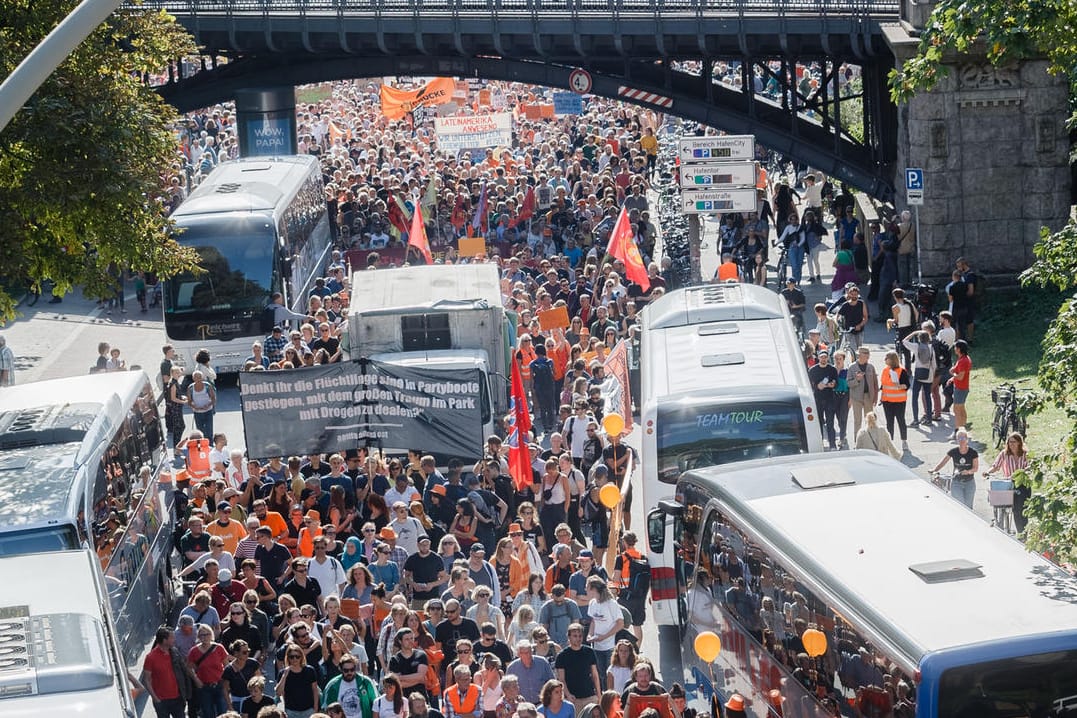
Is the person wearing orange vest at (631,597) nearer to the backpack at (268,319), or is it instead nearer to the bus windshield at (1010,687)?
the bus windshield at (1010,687)

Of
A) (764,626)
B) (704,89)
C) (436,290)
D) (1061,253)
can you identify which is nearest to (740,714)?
(764,626)

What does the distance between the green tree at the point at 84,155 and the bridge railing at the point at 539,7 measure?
11004 mm

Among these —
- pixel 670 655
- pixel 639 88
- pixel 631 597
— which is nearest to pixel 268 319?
pixel 639 88

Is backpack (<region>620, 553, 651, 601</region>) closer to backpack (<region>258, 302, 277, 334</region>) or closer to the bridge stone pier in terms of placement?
backpack (<region>258, 302, 277, 334</region>)

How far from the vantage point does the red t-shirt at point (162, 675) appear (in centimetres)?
1466

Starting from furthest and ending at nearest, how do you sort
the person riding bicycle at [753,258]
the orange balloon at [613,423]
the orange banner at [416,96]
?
the orange banner at [416,96]
the person riding bicycle at [753,258]
the orange balloon at [613,423]

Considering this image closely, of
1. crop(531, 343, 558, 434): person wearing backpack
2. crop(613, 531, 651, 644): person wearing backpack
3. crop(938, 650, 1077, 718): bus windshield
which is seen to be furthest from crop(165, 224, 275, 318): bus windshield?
crop(938, 650, 1077, 718): bus windshield

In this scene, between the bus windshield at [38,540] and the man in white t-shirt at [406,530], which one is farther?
the man in white t-shirt at [406,530]

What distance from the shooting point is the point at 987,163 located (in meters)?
31.2

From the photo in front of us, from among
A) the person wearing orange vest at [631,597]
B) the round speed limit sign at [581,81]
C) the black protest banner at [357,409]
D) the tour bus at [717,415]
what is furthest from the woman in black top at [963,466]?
the round speed limit sign at [581,81]

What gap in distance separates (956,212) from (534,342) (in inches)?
391

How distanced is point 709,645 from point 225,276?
17600 mm

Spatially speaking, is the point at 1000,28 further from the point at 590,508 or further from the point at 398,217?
the point at 398,217

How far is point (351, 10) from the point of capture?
40.7 meters
